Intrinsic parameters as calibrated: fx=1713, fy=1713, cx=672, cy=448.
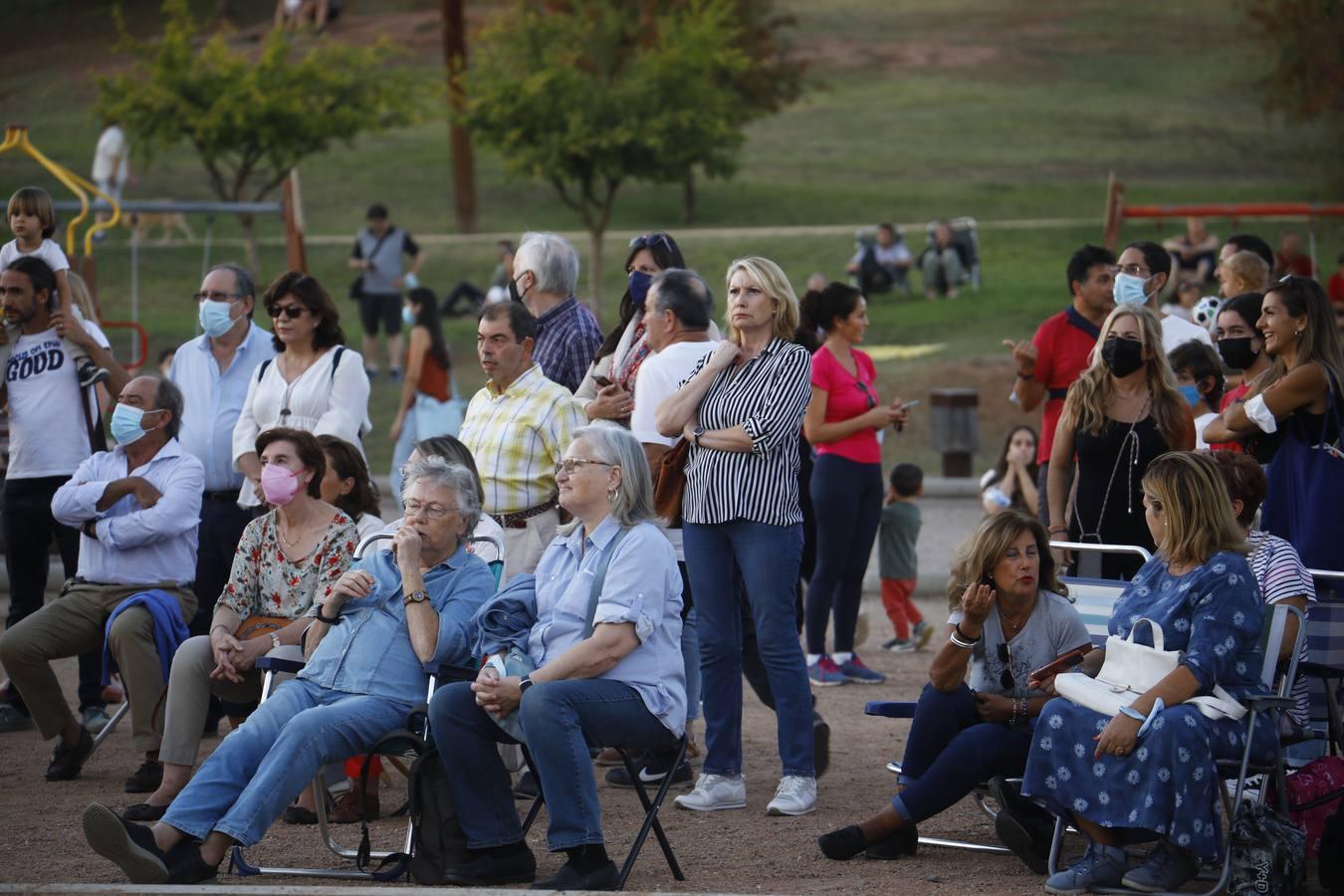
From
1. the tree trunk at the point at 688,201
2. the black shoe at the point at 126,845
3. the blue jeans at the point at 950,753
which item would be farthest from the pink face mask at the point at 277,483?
the tree trunk at the point at 688,201

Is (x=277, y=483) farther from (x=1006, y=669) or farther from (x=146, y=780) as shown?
(x=1006, y=669)

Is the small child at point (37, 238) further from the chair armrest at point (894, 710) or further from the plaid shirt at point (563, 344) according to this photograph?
the chair armrest at point (894, 710)

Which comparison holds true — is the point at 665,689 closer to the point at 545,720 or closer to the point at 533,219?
the point at 545,720

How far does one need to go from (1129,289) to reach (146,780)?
4620 millimetres

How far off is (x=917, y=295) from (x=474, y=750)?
22686 millimetres

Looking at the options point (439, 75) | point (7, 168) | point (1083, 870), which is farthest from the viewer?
point (439, 75)

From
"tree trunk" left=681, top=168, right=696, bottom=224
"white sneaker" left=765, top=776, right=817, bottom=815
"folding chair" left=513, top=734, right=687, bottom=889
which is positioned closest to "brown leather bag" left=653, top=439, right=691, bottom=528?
"white sneaker" left=765, top=776, right=817, bottom=815

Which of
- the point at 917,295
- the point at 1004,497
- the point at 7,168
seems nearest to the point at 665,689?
the point at 1004,497

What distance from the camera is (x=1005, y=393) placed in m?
19.2

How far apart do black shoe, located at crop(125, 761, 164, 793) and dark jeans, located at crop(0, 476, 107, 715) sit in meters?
1.15

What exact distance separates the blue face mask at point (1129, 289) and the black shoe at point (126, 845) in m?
4.70

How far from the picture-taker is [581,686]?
5270 millimetres

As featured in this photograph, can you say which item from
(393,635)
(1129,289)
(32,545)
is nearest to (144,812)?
(393,635)

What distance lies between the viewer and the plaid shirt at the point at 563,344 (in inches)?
284
